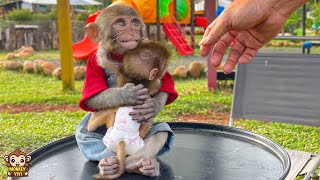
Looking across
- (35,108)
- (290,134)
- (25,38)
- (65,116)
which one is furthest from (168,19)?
(290,134)

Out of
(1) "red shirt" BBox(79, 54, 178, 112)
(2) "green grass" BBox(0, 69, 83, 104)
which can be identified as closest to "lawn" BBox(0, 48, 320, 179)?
(2) "green grass" BBox(0, 69, 83, 104)

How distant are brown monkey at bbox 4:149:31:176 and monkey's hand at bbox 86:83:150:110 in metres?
0.33

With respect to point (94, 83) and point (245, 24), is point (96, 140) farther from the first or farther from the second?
point (245, 24)

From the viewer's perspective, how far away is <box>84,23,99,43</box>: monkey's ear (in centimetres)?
155

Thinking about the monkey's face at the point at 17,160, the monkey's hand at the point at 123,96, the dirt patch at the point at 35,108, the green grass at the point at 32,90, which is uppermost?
the monkey's hand at the point at 123,96

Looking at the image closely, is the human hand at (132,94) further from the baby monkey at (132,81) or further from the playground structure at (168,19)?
the playground structure at (168,19)

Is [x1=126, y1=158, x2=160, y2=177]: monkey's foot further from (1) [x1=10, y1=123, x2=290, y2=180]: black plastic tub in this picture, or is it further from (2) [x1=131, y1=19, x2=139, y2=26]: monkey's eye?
(2) [x1=131, y1=19, x2=139, y2=26]: monkey's eye

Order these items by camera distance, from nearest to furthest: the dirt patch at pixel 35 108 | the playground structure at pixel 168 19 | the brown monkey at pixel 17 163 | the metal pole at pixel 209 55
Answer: the brown monkey at pixel 17 163, the dirt patch at pixel 35 108, the metal pole at pixel 209 55, the playground structure at pixel 168 19

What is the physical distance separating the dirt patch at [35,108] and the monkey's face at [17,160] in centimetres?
384

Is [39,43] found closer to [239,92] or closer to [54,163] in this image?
[239,92]

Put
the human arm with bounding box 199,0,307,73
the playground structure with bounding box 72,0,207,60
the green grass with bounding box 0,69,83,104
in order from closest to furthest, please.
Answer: the human arm with bounding box 199,0,307,73 → the green grass with bounding box 0,69,83,104 → the playground structure with bounding box 72,0,207,60

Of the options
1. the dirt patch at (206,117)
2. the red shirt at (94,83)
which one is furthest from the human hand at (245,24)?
the dirt patch at (206,117)

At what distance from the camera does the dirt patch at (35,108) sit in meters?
5.34

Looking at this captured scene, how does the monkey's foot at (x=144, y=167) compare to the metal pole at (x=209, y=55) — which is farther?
the metal pole at (x=209, y=55)
